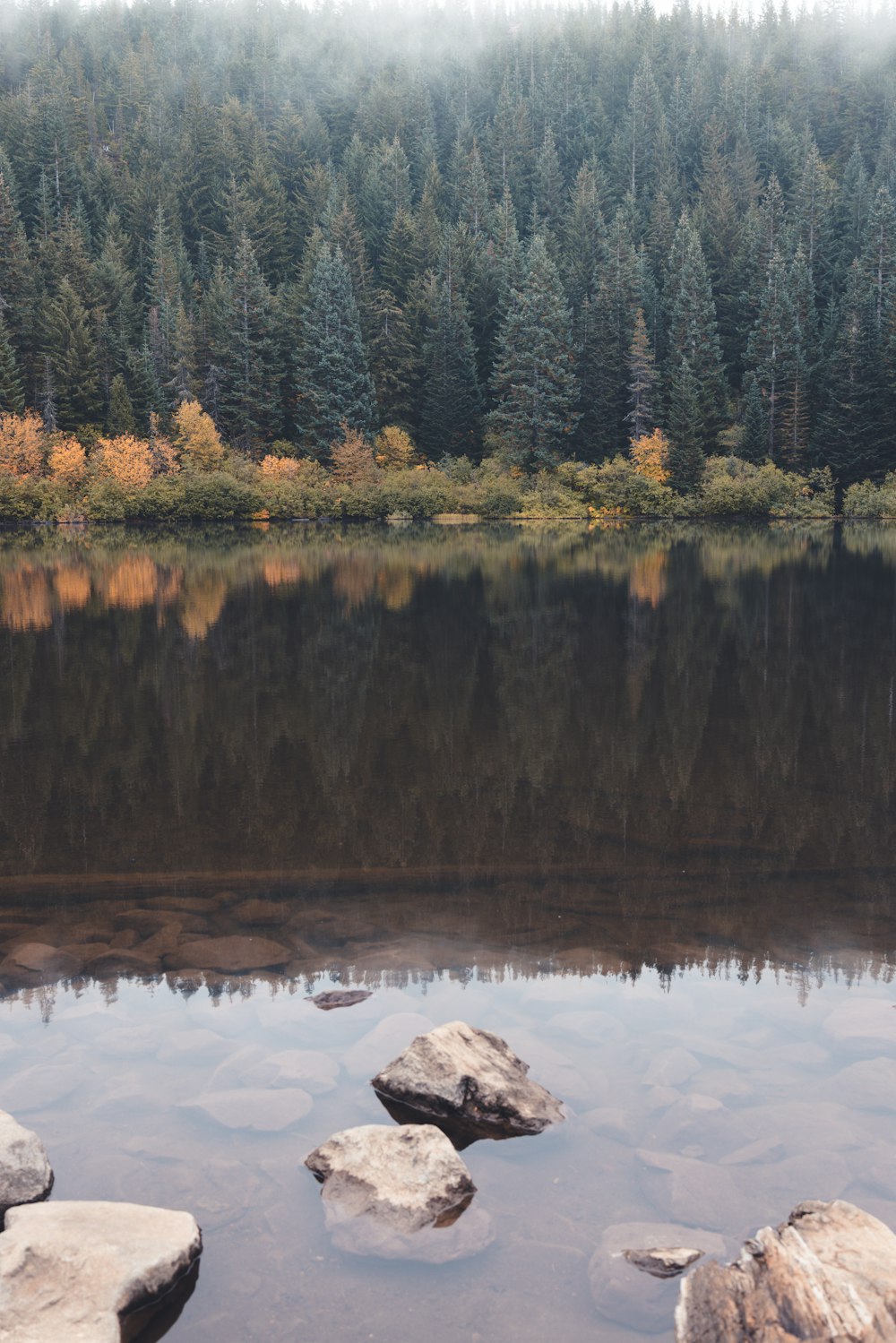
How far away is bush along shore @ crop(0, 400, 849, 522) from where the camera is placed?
65.0m

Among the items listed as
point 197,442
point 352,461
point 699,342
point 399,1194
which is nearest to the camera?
point 399,1194

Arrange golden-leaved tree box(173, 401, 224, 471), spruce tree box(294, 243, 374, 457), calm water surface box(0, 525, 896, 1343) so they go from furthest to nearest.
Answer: spruce tree box(294, 243, 374, 457)
golden-leaved tree box(173, 401, 224, 471)
calm water surface box(0, 525, 896, 1343)

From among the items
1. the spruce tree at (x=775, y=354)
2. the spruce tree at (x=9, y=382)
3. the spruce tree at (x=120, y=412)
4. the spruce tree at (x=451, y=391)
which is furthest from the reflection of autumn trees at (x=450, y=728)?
the spruce tree at (x=451, y=391)

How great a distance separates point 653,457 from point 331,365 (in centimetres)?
2403

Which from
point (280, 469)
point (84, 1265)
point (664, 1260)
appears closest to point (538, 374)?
point (280, 469)

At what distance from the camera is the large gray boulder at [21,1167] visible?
3.87 metres

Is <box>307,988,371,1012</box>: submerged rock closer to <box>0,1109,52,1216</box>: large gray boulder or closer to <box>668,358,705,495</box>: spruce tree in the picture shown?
<box>0,1109,52,1216</box>: large gray boulder

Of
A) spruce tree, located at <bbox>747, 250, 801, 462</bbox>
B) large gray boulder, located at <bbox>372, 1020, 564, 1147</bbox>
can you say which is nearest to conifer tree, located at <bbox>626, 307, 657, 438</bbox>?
spruce tree, located at <bbox>747, 250, 801, 462</bbox>

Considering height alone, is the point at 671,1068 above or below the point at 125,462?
below

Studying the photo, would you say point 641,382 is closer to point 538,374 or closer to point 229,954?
point 538,374

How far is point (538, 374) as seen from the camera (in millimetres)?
74125

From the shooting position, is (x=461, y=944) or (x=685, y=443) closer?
(x=461, y=944)

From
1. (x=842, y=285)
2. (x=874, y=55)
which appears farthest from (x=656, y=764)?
(x=874, y=55)

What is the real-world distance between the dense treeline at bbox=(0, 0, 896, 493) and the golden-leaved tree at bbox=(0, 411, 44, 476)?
7424 millimetres
